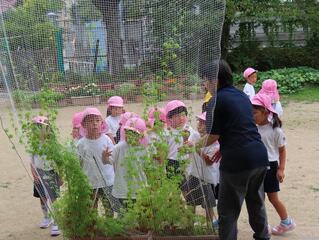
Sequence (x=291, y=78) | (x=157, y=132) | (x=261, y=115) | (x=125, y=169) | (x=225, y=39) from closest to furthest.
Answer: (x=157, y=132) → (x=125, y=169) → (x=261, y=115) → (x=291, y=78) → (x=225, y=39)

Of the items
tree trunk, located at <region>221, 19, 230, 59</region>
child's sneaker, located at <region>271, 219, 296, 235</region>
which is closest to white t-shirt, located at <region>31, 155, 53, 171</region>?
child's sneaker, located at <region>271, 219, 296, 235</region>

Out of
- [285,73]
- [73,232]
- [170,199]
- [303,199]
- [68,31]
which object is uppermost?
[68,31]

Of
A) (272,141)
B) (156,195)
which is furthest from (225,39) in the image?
(156,195)

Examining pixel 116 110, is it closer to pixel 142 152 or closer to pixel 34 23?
pixel 142 152

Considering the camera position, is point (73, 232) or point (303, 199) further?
point (303, 199)

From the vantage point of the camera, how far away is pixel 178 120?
Result: 4.28 m

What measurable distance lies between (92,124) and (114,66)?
0.68 metres

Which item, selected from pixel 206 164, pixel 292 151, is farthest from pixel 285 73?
pixel 206 164

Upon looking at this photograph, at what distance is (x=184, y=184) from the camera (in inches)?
176

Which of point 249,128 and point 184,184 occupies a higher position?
point 249,128

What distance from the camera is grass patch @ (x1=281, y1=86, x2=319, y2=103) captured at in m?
13.8

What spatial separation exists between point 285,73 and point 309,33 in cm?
Answer: 289

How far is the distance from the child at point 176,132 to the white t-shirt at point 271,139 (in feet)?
2.70

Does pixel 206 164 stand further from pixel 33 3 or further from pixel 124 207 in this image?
pixel 33 3
